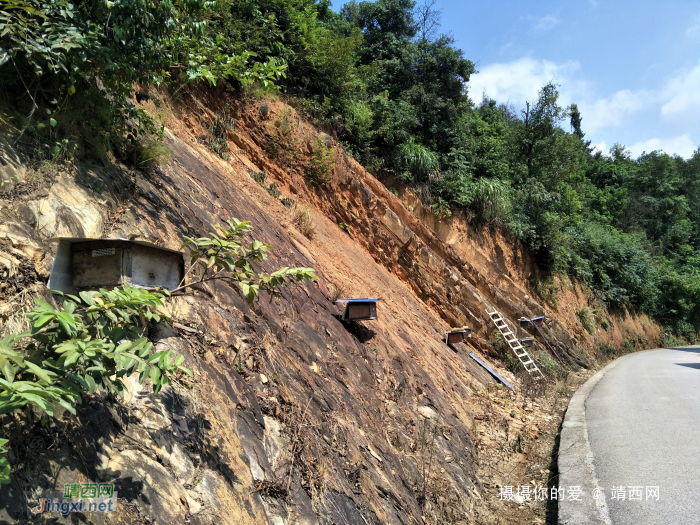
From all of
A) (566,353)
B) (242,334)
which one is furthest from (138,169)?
(566,353)

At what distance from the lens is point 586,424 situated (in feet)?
26.8

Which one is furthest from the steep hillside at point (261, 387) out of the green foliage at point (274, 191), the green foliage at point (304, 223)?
the green foliage at point (274, 191)

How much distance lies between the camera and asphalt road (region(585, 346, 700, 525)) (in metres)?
4.82

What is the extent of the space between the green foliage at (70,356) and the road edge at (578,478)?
4.70 m

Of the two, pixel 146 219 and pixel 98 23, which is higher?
pixel 98 23

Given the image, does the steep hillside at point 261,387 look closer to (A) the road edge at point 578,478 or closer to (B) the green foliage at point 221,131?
(B) the green foliage at point 221,131

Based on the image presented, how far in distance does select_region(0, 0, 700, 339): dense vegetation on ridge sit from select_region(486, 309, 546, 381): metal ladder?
4.16 m

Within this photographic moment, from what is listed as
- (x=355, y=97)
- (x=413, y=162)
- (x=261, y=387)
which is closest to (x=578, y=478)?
(x=261, y=387)

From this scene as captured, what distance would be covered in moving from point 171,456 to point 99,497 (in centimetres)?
60

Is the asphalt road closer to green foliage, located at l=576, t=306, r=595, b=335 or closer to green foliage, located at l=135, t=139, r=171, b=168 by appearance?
green foliage, located at l=135, t=139, r=171, b=168

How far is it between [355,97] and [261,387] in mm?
13511

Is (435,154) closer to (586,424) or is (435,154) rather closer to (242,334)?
(586,424)

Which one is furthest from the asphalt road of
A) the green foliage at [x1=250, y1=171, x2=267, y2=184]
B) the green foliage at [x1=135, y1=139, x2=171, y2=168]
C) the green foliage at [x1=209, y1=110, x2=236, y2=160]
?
the green foliage at [x1=209, y1=110, x2=236, y2=160]

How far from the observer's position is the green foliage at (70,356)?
1918 mm
